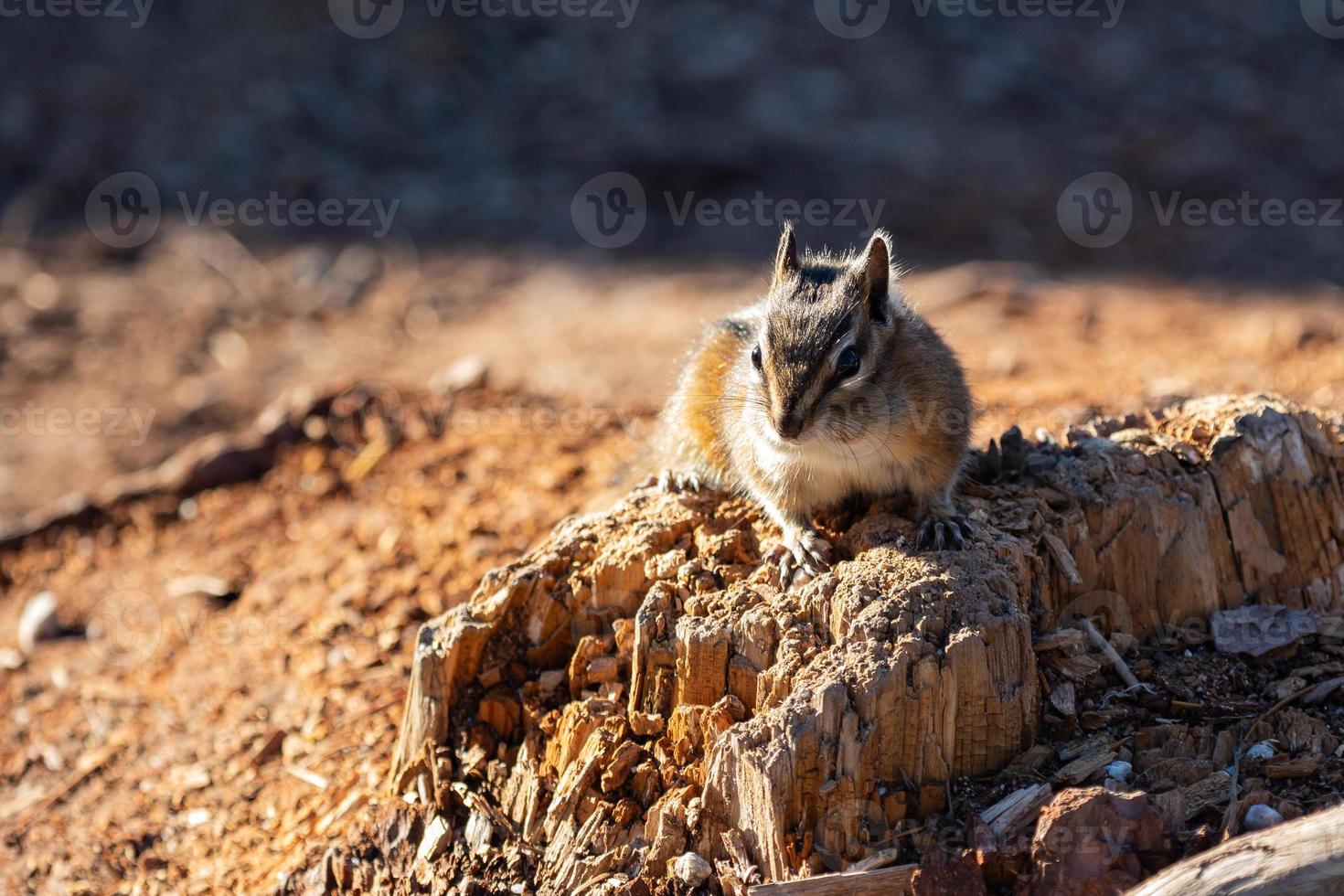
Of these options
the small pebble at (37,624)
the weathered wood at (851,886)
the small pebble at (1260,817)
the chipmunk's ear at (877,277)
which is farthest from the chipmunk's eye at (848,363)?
the small pebble at (37,624)

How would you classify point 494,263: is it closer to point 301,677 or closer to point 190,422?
point 190,422

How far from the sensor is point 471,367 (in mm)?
8156

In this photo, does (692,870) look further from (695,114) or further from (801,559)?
(695,114)

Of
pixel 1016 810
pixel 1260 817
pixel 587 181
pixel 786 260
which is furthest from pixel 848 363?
pixel 587 181

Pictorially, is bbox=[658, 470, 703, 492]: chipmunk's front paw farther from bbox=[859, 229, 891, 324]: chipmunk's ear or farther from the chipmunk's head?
bbox=[859, 229, 891, 324]: chipmunk's ear

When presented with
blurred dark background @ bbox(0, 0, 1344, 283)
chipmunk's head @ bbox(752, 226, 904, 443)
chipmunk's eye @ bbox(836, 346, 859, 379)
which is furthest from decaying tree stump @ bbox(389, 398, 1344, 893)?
blurred dark background @ bbox(0, 0, 1344, 283)

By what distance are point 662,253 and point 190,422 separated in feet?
14.6

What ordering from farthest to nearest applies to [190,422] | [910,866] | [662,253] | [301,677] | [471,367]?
[662,253] → [190,422] → [471,367] → [301,677] → [910,866]

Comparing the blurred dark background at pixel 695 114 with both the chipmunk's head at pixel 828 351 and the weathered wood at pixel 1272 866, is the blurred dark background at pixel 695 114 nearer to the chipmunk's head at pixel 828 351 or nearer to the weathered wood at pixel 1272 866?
the chipmunk's head at pixel 828 351

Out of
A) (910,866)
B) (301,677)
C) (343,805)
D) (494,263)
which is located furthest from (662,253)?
(910,866)

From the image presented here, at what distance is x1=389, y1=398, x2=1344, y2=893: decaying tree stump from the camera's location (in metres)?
3.37

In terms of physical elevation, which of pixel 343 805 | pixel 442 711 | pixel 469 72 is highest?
pixel 469 72

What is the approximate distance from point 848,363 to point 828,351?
0.09m

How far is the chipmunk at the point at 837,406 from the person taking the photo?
390 cm
